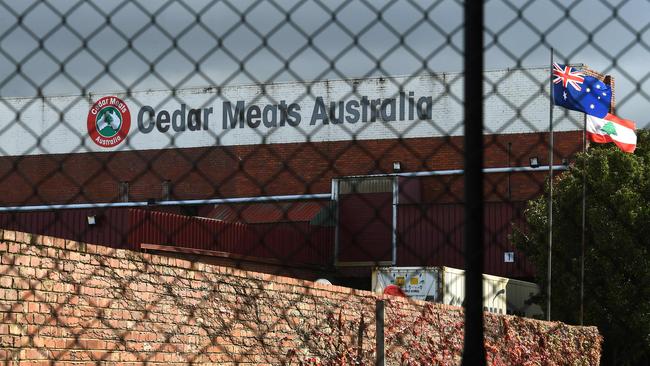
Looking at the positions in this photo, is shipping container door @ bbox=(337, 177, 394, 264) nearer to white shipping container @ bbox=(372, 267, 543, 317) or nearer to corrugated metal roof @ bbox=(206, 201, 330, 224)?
corrugated metal roof @ bbox=(206, 201, 330, 224)

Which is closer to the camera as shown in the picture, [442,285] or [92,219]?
[442,285]

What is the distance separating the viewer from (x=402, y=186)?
3133 centimetres

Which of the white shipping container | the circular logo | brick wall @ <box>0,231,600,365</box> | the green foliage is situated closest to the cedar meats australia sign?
the circular logo

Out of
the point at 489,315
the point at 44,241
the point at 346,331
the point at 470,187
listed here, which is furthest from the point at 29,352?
the point at 489,315

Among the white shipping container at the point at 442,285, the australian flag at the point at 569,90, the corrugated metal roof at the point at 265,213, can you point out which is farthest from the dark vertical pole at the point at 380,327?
the corrugated metal roof at the point at 265,213

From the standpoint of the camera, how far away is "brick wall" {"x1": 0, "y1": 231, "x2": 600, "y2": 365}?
7.20 metres

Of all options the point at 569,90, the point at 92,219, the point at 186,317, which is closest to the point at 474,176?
the point at 569,90

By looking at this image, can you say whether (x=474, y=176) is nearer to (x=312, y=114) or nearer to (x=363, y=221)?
(x=312, y=114)

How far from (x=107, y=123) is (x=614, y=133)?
7.89m

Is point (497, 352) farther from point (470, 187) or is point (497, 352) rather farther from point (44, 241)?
point (470, 187)

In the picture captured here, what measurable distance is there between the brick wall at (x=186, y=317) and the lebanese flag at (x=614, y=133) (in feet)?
11.9

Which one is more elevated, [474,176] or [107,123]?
[107,123]

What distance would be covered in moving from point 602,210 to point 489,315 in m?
7.52

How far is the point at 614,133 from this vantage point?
17.0 meters
